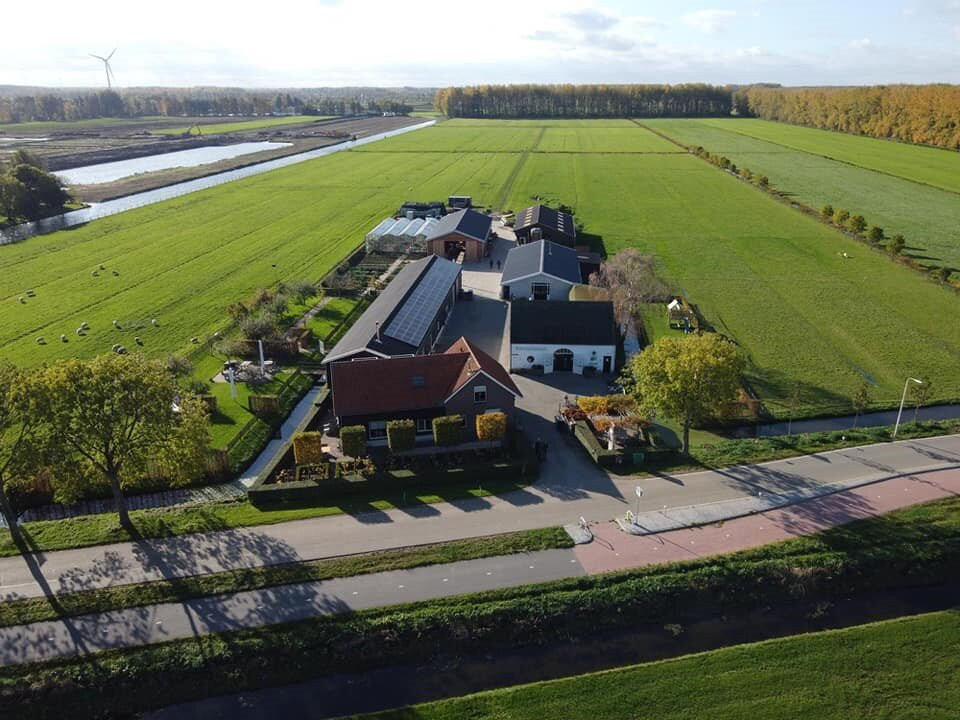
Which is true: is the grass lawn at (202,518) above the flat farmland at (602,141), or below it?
below

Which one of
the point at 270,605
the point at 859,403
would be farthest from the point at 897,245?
the point at 270,605

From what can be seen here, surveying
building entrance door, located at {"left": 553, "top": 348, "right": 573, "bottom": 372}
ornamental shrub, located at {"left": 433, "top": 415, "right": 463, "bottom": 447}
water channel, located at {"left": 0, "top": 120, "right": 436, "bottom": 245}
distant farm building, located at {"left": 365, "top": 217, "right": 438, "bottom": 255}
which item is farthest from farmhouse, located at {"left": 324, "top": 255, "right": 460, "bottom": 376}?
water channel, located at {"left": 0, "top": 120, "right": 436, "bottom": 245}

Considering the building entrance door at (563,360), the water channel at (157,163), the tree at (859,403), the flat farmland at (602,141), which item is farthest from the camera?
the flat farmland at (602,141)

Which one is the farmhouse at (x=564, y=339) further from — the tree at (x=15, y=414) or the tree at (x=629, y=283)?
the tree at (x=15, y=414)

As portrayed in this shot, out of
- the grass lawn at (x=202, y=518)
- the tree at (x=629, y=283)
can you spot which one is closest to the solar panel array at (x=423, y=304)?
the tree at (x=629, y=283)

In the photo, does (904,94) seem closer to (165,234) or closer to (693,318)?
(693,318)

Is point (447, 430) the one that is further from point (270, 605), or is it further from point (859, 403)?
point (859, 403)
